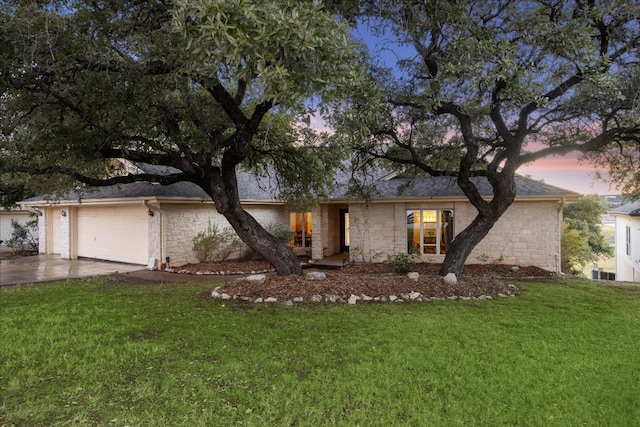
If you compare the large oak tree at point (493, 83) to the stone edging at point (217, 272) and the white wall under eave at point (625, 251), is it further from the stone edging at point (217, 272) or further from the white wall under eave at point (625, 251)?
the white wall under eave at point (625, 251)

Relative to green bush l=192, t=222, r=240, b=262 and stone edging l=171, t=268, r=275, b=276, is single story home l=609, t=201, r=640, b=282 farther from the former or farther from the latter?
green bush l=192, t=222, r=240, b=262

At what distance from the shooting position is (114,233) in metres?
16.0

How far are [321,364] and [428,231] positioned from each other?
10739 mm

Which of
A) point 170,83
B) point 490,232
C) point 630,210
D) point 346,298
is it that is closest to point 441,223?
point 490,232

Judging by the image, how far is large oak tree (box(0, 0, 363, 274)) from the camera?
3873mm

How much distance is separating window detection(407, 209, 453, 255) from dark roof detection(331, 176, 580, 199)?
0.81 metres

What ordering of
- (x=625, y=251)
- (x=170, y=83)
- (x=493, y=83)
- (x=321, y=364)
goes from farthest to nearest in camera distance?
1. (x=625, y=251)
2. (x=170, y=83)
3. (x=493, y=83)
4. (x=321, y=364)

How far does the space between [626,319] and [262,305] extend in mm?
7187

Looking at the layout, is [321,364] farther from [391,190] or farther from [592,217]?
[592,217]

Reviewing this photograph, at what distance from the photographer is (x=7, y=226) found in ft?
82.1

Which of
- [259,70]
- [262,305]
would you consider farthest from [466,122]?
[259,70]

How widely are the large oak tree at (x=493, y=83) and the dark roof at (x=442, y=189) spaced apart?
1747 mm

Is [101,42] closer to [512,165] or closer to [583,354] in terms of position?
[583,354]

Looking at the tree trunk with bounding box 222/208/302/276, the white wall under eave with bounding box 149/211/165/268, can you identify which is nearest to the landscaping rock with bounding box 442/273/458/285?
the tree trunk with bounding box 222/208/302/276
